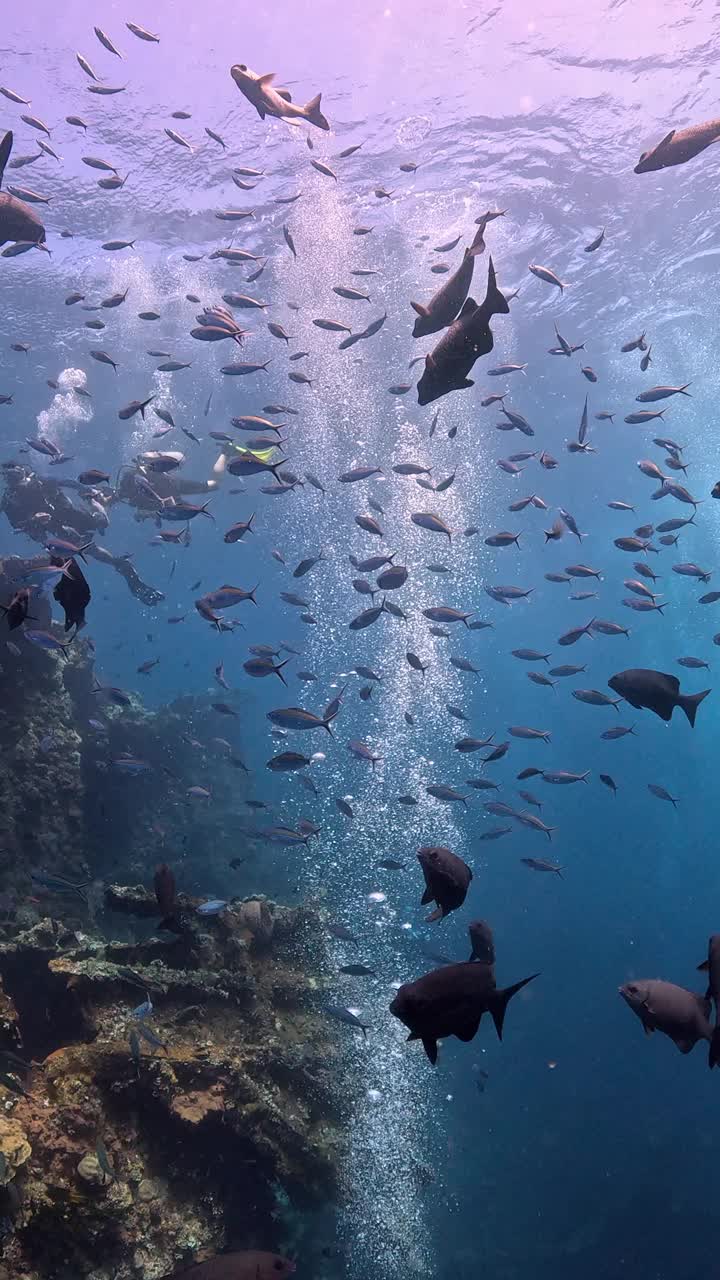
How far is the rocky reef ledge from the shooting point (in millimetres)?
4320

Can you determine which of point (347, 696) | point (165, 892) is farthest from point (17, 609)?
point (347, 696)

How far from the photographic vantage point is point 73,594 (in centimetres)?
361

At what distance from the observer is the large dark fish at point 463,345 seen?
309 cm

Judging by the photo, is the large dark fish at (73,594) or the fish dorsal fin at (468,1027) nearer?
the fish dorsal fin at (468,1027)

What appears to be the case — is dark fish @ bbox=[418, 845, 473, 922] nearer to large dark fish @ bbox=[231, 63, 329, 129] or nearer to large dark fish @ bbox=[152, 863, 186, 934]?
large dark fish @ bbox=[152, 863, 186, 934]

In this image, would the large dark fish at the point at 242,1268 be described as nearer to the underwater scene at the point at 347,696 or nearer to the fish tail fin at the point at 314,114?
the underwater scene at the point at 347,696

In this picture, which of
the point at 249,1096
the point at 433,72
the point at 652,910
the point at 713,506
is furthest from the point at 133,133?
the point at 713,506

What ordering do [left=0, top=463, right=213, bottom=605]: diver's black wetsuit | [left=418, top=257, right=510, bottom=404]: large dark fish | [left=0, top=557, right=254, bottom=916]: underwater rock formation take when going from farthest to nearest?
[left=0, top=463, right=213, bottom=605]: diver's black wetsuit → [left=0, top=557, right=254, bottom=916]: underwater rock formation → [left=418, top=257, right=510, bottom=404]: large dark fish

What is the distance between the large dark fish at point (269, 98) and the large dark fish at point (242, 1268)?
6703 millimetres

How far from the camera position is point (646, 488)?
42.4 m

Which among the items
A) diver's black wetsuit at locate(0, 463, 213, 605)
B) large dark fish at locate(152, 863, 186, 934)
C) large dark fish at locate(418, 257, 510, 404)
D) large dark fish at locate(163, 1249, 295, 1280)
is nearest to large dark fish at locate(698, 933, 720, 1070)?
large dark fish at locate(163, 1249, 295, 1280)

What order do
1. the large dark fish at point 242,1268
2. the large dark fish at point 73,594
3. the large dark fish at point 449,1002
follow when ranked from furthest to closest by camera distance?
1. the large dark fish at point 73,594
2. the large dark fish at point 449,1002
3. the large dark fish at point 242,1268

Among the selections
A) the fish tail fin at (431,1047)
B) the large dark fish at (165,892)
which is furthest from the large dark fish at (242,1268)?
the large dark fish at (165,892)

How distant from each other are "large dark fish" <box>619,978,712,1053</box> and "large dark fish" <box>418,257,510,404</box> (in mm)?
3262
